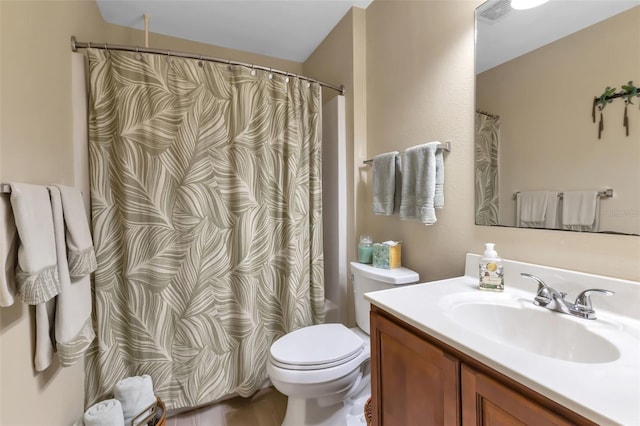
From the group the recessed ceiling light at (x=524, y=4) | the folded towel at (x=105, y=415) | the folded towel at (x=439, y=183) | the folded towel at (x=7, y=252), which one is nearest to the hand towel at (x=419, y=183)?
the folded towel at (x=439, y=183)

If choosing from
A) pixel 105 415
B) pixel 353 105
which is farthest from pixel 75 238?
pixel 353 105

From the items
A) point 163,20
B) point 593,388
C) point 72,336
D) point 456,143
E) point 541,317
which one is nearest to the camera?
point 593,388

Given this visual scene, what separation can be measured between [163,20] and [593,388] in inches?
106

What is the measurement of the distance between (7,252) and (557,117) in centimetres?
175

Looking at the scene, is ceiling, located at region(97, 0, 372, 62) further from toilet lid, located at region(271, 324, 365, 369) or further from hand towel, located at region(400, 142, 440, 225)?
toilet lid, located at region(271, 324, 365, 369)

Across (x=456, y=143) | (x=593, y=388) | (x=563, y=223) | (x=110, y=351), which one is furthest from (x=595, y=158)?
(x=110, y=351)

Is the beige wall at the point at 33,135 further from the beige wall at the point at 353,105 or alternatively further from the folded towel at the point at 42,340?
the beige wall at the point at 353,105

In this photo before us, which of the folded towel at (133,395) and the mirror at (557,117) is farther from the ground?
the mirror at (557,117)

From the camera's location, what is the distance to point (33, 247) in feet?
2.84

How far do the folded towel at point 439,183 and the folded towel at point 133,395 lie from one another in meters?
1.68

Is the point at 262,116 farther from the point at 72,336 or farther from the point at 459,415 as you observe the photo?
the point at 459,415

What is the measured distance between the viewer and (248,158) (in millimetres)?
1729

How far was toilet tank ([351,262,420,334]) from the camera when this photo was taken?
1422mm

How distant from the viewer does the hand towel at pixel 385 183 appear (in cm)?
158
